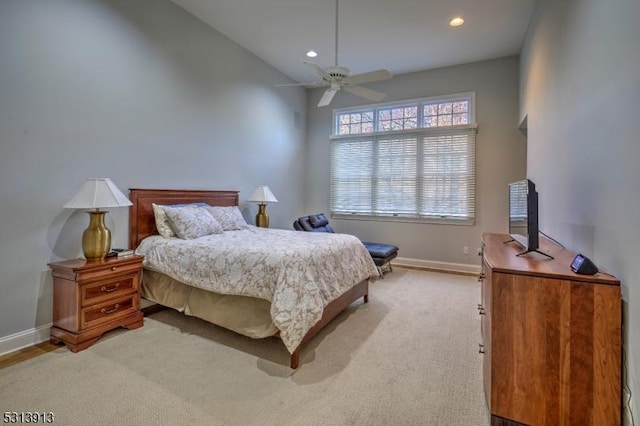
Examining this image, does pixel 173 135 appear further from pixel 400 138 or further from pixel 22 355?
pixel 400 138

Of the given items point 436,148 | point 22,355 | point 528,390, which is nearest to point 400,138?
point 436,148

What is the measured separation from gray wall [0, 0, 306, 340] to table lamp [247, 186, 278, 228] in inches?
12.6

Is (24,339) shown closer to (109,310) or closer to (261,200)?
(109,310)

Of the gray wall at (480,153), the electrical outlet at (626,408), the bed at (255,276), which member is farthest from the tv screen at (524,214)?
the gray wall at (480,153)

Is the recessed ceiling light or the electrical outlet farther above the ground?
the recessed ceiling light

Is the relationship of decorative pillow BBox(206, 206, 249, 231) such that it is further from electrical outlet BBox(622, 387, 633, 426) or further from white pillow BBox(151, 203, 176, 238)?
electrical outlet BBox(622, 387, 633, 426)

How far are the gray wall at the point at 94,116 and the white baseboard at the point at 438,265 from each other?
10.4 feet

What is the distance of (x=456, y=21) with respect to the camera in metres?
3.84

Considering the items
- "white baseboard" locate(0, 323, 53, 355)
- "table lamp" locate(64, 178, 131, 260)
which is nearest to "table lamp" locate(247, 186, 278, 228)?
"table lamp" locate(64, 178, 131, 260)

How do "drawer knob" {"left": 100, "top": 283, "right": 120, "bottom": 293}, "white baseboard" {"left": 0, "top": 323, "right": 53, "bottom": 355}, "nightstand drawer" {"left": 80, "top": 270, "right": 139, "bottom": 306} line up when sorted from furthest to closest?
"drawer knob" {"left": 100, "top": 283, "right": 120, "bottom": 293} → "nightstand drawer" {"left": 80, "top": 270, "right": 139, "bottom": 306} → "white baseboard" {"left": 0, "top": 323, "right": 53, "bottom": 355}

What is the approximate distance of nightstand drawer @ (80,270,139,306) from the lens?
8.30 feet

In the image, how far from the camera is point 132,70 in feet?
10.7

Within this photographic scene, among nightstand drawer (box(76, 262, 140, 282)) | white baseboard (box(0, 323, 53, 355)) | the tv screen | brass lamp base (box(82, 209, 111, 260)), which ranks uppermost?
the tv screen

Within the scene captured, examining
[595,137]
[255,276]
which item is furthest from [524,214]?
[255,276]
